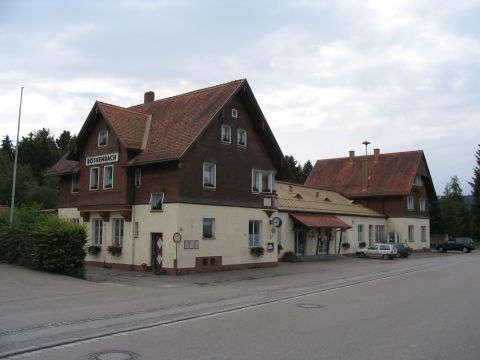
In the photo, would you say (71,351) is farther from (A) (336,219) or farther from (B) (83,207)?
(A) (336,219)

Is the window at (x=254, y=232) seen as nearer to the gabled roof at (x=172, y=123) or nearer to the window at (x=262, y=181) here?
the window at (x=262, y=181)

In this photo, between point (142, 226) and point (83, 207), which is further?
point (83, 207)

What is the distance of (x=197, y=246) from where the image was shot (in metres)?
26.2

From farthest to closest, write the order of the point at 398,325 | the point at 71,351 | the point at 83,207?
the point at 83,207
the point at 398,325
the point at 71,351

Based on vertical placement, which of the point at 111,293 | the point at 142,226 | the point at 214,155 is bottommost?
the point at 111,293

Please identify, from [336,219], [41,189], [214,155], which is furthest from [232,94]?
[41,189]

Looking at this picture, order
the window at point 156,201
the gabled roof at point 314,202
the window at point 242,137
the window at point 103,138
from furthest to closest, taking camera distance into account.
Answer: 1. the gabled roof at point 314,202
2. the window at point 242,137
3. the window at point 103,138
4. the window at point 156,201

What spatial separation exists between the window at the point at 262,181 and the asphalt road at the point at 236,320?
10.8 metres

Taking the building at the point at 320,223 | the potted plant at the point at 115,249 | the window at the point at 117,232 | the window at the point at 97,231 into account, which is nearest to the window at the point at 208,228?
the potted plant at the point at 115,249

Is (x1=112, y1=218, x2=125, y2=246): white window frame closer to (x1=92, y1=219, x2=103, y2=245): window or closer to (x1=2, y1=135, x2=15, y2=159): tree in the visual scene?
(x1=92, y1=219, x2=103, y2=245): window

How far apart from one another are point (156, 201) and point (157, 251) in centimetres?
258

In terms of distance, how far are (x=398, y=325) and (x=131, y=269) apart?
756 inches

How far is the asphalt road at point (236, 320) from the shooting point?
854 centimetres

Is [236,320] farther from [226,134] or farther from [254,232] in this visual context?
[254,232]
